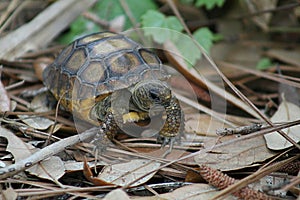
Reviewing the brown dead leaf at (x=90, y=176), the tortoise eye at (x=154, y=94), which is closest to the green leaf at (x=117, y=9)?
the tortoise eye at (x=154, y=94)

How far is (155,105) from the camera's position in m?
2.32

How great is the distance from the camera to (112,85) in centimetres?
241

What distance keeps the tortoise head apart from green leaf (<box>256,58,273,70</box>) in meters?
1.37

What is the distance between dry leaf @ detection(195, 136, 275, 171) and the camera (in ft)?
6.93

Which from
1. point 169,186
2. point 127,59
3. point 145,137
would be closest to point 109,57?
point 127,59

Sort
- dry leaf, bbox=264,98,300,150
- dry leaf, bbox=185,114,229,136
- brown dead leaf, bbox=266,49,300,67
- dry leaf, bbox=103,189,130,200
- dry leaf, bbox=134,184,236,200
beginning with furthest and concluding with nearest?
brown dead leaf, bbox=266,49,300,67 → dry leaf, bbox=185,114,229,136 → dry leaf, bbox=264,98,300,150 → dry leaf, bbox=134,184,236,200 → dry leaf, bbox=103,189,130,200

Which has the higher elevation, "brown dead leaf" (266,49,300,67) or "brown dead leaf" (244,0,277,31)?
"brown dead leaf" (244,0,277,31)

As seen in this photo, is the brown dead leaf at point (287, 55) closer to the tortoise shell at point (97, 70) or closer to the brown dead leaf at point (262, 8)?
the brown dead leaf at point (262, 8)

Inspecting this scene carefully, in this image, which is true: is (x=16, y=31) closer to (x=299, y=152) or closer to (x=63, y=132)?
(x=63, y=132)

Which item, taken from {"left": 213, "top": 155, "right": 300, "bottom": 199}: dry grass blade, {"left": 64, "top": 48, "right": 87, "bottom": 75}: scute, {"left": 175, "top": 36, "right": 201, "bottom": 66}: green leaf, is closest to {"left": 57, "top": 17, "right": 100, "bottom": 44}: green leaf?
{"left": 175, "top": 36, "right": 201, "bottom": 66}: green leaf

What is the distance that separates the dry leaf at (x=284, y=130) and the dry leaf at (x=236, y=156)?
0.05 meters

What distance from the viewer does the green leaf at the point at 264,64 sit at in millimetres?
3386

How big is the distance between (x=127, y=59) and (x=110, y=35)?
1.02 feet

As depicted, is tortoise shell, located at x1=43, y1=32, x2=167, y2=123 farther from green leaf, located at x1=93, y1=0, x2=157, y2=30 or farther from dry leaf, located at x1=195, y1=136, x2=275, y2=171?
green leaf, located at x1=93, y1=0, x2=157, y2=30
